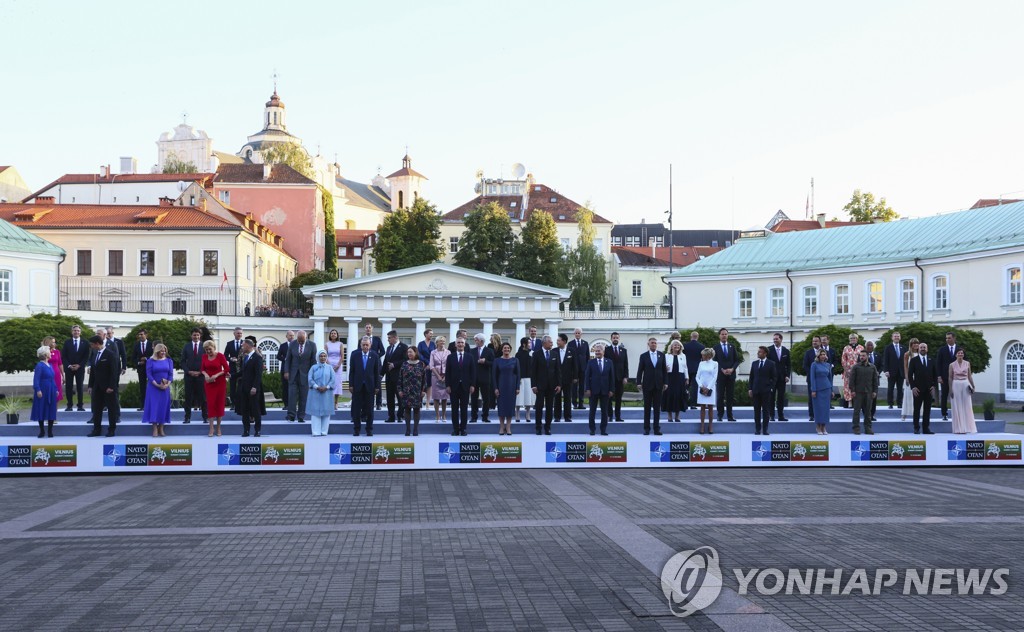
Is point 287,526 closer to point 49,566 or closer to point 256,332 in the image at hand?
point 49,566

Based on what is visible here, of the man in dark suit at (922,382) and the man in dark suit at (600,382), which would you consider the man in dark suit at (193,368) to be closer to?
the man in dark suit at (600,382)

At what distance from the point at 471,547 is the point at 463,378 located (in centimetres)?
964

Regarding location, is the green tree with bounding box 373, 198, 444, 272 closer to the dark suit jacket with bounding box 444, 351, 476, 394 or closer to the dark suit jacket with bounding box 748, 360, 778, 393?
the dark suit jacket with bounding box 444, 351, 476, 394

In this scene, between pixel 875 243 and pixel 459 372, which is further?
pixel 875 243

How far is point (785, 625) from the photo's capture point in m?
7.46

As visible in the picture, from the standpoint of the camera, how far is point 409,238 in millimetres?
81312

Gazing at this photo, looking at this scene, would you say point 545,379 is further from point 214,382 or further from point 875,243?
point 875,243

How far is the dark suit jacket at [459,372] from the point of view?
20.0 m

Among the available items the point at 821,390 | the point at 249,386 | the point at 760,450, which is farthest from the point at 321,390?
the point at 821,390

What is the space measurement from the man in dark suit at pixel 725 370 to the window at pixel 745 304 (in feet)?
118

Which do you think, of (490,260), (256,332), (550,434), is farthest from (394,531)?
(490,260)

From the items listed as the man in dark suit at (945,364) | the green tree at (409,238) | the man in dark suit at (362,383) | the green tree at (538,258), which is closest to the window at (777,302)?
the green tree at (538,258)

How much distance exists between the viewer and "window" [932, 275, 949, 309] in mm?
47938
